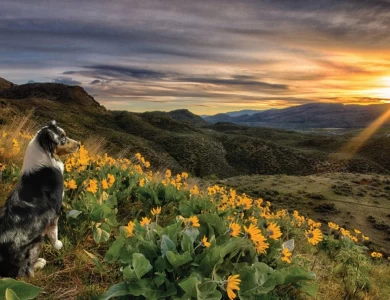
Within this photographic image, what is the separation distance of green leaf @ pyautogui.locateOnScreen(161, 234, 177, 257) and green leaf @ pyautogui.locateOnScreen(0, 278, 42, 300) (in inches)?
41.1

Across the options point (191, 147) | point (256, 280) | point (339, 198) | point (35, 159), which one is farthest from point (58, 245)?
point (191, 147)

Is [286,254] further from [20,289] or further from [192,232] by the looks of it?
[20,289]

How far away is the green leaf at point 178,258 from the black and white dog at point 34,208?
5.54 ft

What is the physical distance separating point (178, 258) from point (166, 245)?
0.72 feet

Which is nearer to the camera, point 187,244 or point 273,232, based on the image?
point 187,244

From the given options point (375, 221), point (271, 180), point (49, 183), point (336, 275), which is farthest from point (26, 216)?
point (271, 180)

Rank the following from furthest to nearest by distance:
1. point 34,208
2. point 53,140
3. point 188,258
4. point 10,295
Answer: point 53,140
point 34,208
point 188,258
point 10,295

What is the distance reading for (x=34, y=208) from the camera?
11.6 ft

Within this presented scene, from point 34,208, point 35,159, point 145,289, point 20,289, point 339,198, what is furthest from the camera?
point 339,198

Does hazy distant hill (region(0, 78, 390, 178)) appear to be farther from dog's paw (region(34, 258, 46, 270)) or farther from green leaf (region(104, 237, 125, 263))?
green leaf (region(104, 237, 125, 263))

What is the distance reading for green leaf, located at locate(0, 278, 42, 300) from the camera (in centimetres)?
187

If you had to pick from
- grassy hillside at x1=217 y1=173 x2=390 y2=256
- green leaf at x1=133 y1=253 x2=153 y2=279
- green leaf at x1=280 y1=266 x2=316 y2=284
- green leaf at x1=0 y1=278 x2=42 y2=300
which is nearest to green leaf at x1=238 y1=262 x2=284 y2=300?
green leaf at x1=280 y1=266 x2=316 y2=284

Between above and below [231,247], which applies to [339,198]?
below

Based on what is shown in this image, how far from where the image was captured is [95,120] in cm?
9600
